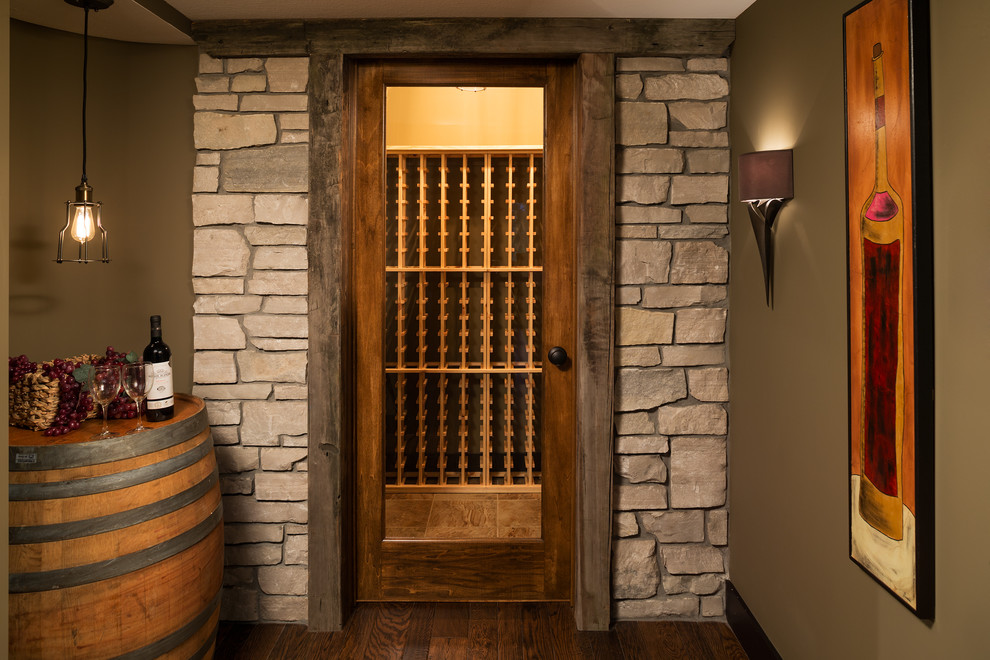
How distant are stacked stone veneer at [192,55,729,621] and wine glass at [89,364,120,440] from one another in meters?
0.63

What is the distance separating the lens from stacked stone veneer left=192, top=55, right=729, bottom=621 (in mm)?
2365

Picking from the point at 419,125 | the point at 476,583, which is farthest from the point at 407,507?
the point at 419,125

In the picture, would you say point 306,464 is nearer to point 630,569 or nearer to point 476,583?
point 476,583

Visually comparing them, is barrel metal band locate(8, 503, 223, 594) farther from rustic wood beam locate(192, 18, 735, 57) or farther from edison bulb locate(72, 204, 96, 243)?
rustic wood beam locate(192, 18, 735, 57)

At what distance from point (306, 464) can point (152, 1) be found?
167 centimetres

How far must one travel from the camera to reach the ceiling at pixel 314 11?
2156 millimetres

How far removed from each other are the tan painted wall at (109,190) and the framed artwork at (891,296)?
225cm

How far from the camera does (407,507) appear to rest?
8.38 feet

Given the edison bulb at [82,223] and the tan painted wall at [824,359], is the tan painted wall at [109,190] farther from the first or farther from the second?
the tan painted wall at [824,359]

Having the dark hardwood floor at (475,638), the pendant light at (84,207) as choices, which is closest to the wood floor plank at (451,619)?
the dark hardwood floor at (475,638)

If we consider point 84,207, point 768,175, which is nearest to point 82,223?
point 84,207

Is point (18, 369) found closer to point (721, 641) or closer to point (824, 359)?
point (824, 359)

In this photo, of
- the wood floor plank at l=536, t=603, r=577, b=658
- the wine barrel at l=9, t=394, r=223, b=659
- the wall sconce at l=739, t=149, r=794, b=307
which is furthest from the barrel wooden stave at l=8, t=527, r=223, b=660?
the wall sconce at l=739, t=149, r=794, b=307

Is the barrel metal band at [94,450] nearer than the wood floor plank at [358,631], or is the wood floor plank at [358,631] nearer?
the barrel metal band at [94,450]
